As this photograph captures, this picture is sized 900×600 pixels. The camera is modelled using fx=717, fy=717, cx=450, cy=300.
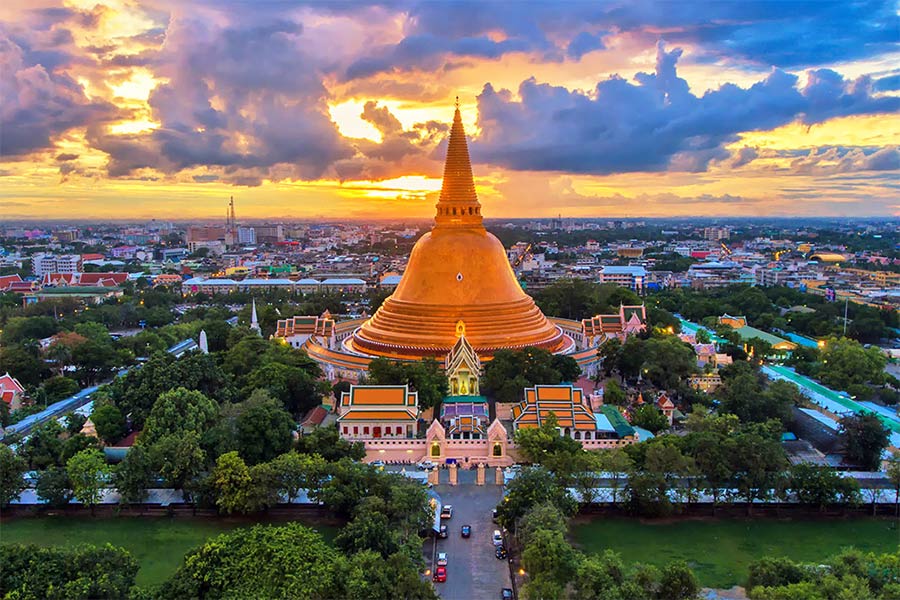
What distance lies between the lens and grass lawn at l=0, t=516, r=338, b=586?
22.8m

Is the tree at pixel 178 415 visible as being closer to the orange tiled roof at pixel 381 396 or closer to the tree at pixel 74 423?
the tree at pixel 74 423

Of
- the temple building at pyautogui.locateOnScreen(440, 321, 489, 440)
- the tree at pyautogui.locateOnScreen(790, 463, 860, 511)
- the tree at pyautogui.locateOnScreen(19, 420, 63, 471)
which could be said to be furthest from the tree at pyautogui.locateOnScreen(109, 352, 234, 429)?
the tree at pyautogui.locateOnScreen(790, 463, 860, 511)

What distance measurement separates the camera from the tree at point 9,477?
25094mm

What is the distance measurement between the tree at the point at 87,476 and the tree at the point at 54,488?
0.24 metres

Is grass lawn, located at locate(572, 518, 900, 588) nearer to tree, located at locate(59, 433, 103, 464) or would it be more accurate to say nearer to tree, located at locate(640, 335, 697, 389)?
tree, located at locate(640, 335, 697, 389)

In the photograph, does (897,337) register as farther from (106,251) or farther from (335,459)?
(106,251)

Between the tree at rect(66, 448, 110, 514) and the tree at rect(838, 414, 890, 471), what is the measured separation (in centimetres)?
2834

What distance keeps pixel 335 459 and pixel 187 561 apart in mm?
9033

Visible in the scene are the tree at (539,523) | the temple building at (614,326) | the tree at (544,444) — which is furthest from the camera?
the temple building at (614,326)

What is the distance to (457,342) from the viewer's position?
1479 inches

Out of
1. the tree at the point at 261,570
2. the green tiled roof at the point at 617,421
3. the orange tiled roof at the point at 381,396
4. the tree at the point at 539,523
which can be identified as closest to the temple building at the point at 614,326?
the green tiled roof at the point at 617,421

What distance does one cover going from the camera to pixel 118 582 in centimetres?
1812

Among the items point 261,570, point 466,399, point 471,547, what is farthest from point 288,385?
point 261,570

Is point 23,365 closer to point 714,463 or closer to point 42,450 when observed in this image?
point 42,450
